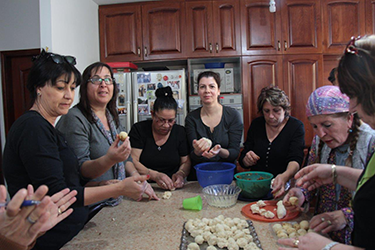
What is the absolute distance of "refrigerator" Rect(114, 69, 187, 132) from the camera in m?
3.20

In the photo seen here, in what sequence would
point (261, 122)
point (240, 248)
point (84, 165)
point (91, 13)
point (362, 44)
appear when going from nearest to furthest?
1. point (362, 44)
2. point (240, 248)
3. point (84, 165)
4. point (261, 122)
5. point (91, 13)

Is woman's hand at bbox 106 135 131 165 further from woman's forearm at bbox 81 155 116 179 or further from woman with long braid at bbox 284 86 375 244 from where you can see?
woman with long braid at bbox 284 86 375 244

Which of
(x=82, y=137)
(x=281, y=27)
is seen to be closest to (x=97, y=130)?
(x=82, y=137)

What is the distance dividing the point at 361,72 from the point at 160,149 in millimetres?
1451

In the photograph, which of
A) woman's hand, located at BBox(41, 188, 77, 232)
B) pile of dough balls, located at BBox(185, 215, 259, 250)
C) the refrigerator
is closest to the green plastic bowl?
pile of dough balls, located at BBox(185, 215, 259, 250)

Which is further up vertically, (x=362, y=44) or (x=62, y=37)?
(x=62, y=37)

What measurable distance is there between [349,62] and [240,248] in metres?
0.69

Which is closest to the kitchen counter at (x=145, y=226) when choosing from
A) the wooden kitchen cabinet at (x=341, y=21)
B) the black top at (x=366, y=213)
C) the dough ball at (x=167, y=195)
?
the dough ball at (x=167, y=195)

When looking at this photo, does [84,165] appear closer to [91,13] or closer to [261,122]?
[261,122]

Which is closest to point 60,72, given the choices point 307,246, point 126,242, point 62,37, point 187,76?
point 126,242

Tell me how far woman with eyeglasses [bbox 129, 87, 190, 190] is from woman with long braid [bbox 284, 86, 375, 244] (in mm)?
915

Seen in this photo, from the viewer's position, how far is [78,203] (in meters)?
1.02

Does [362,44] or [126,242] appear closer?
[362,44]

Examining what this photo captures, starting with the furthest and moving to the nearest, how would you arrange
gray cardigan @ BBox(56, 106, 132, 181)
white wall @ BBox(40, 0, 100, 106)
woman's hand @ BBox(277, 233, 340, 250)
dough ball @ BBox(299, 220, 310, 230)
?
white wall @ BBox(40, 0, 100, 106)
gray cardigan @ BBox(56, 106, 132, 181)
dough ball @ BBox(299, 220, 310, 230)
woman's hand @ BBox(277, 233, 340, 250)
